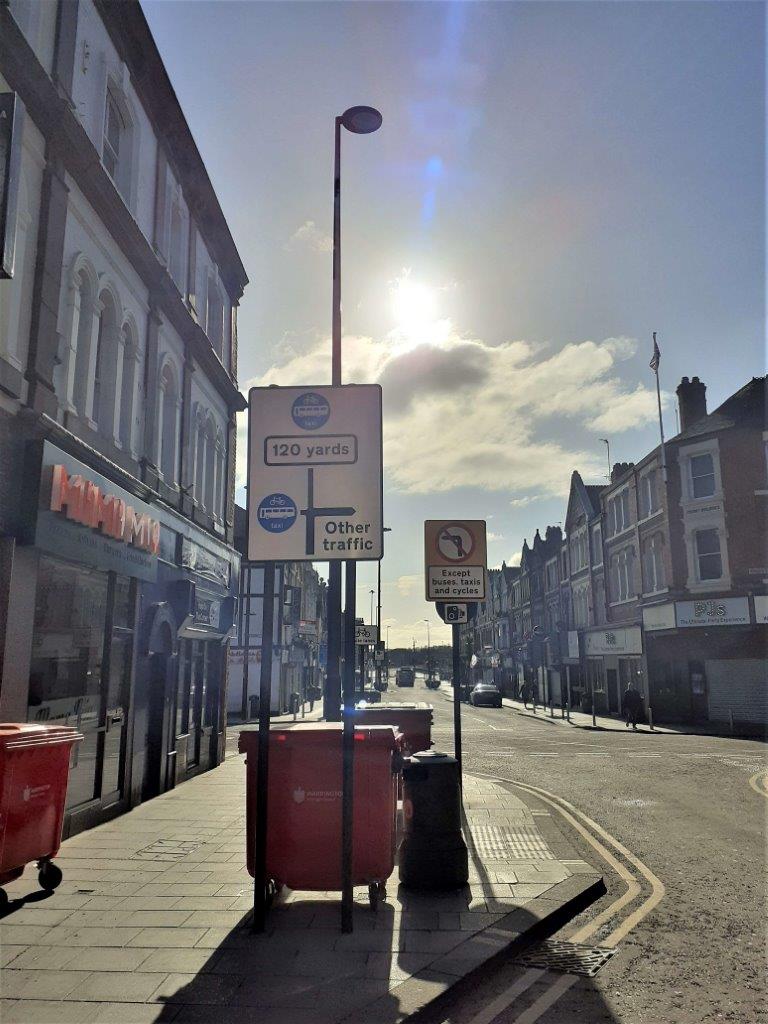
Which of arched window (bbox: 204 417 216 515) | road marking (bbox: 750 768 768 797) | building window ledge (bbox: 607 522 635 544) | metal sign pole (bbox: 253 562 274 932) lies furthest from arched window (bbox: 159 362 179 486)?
building window ledge (bbox: 607 522 635 544)

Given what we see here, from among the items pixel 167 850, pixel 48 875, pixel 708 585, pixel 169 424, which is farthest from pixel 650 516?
pixel 48 875

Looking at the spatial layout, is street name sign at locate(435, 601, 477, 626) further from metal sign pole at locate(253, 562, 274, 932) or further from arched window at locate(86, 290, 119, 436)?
arched window at locate(86, 290, 119, 436)

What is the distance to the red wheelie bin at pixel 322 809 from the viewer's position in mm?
5914

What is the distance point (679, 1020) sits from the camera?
425 cm

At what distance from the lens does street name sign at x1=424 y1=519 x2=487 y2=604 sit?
9.47m

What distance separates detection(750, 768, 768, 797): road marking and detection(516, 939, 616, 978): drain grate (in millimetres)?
8082

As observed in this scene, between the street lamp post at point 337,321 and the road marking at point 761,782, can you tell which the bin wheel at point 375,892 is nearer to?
the street lamp post at point 337,321

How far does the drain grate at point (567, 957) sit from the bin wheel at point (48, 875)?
13.0 feet

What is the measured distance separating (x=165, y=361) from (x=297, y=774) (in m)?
9.58

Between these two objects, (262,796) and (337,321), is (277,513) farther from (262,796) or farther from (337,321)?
(337,321)

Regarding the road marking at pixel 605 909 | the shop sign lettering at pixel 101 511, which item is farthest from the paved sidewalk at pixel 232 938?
the shop sign lettering at pixel 101 511

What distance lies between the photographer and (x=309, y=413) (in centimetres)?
617

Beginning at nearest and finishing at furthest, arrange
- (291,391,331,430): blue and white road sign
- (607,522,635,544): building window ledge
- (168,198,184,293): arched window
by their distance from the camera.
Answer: (291,391,331,430): blue and white road sign → (168,198,184,293): arched window → (607,522,635,544): building window ledge

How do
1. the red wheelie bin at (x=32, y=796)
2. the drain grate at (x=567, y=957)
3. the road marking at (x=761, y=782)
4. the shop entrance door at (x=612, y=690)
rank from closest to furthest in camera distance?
the drain grate at (x=567, y=957), the red wheelie bin at (x=32, y=796), the road marking at (x=761, y=782), the shop entrance door at (x=612, y=690)
